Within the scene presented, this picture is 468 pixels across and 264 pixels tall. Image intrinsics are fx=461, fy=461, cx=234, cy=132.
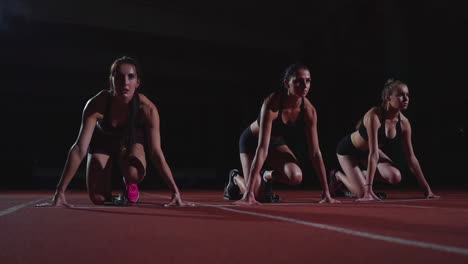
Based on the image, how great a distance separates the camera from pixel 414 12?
12.9m

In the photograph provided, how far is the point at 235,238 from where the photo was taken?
7.26 feet

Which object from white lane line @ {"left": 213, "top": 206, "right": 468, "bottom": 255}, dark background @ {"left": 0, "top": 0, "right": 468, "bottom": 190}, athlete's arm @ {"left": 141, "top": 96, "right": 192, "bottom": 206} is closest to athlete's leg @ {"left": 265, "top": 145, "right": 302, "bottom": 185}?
athlete's arm @ {"left": 141, "top": 96, "right": 192, "bottom": 206}

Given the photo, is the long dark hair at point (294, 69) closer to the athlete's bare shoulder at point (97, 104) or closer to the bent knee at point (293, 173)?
the bent knee at point (293, 173)

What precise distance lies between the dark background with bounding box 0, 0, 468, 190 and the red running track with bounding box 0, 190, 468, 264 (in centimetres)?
999

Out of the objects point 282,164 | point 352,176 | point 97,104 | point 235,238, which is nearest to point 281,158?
point 282,164

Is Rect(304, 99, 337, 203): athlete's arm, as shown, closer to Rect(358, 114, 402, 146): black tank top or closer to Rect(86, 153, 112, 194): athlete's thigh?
Rect(358, 114, 402, 146): black tank top

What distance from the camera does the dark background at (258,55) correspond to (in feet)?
42.5

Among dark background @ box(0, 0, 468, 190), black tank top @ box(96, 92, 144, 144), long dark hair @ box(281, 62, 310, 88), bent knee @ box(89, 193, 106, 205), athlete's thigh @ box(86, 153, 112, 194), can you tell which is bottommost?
bent knee @ box(89, 193, 106, 205)


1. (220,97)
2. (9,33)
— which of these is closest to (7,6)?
(9,33)

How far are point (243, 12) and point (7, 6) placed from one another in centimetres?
654

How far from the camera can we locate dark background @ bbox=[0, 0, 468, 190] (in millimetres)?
12961

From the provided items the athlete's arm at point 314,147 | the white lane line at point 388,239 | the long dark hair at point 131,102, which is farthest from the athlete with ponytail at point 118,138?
the white lane line at point 388,239

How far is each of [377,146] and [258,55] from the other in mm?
12060

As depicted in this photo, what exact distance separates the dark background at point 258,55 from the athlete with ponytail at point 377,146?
22.4 ft
